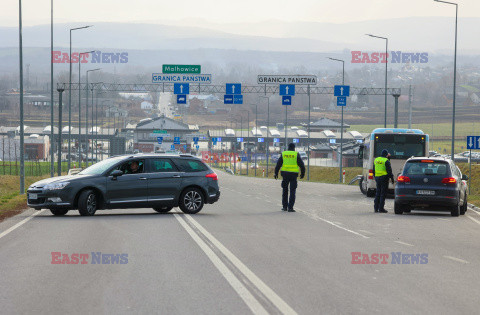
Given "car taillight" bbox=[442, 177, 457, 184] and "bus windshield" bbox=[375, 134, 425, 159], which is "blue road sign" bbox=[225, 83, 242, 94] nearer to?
"bus windshield" bbox=[375, 134, 425, 159]

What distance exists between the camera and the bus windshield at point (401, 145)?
35469 millimetres

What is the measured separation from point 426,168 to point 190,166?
6699 millimetres

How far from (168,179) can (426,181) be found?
720cm

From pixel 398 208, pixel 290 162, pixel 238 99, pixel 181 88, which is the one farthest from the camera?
pixel 238 99

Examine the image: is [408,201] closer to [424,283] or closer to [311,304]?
[424,283]

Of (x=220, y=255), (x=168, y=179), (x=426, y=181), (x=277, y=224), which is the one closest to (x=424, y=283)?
(x=220, y=255)

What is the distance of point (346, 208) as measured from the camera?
27844 millimetres

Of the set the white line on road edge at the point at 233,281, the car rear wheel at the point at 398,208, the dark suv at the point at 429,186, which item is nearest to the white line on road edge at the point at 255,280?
the white line on road edge at the point at 233,281

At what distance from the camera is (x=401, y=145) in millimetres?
35656

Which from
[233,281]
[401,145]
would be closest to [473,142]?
[401,145]

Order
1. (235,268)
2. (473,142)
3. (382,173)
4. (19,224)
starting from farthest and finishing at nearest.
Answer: (473,142)
(382,173)
(19,224)
(235,268)

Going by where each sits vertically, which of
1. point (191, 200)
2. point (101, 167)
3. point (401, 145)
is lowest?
point (191, 200)

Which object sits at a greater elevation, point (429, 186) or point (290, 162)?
→ point (290, 162)

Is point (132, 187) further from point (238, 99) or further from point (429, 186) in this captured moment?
point (238, 99)
